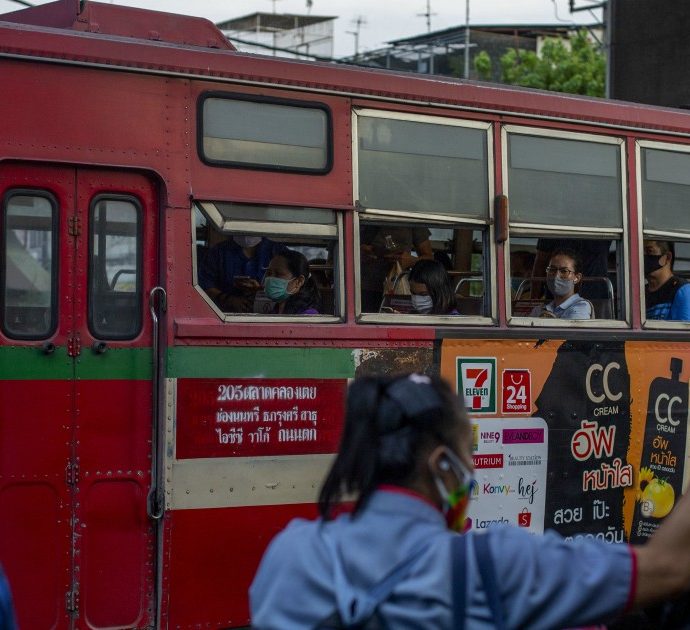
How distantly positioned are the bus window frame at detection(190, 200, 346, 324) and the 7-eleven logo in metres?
0.75

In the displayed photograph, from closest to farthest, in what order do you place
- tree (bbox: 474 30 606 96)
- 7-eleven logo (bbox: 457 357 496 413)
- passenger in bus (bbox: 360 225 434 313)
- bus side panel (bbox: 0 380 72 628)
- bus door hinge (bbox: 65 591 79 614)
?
bus side panel (bbox: 0 380 72 628)
bus door hinge (bbox: 65 591 79 614)
passenger in bus (bbox: 360 225 434 313)
7-eleven logo (bbox: 457 357 496 413)
tree (bbox: 474 30 606 96)

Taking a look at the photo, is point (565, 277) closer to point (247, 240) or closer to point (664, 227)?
point (664, 227)

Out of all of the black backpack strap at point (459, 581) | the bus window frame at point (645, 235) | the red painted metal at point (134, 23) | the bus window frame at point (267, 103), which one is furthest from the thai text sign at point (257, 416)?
the black backpack strap at point (459, 581)

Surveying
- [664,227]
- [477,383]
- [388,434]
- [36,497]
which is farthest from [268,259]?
[388,434]

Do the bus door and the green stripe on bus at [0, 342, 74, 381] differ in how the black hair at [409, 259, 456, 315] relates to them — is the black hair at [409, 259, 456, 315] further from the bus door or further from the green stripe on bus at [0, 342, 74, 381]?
the green stripe on bus at [0, 342, 74, 381]

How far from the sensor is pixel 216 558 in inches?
212

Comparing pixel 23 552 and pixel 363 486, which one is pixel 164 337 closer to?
pixel 23 552

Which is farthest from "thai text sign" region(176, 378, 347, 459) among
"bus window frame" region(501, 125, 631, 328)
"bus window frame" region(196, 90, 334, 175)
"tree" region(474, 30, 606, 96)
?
"tree" region(474, 30, 606, 96)

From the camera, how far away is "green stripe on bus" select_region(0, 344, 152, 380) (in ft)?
16.5

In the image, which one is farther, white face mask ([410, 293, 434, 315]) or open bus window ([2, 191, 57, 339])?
white face mask ([410, 293, 434, 315])

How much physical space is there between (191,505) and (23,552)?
79 cm

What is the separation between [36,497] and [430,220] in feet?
8.07

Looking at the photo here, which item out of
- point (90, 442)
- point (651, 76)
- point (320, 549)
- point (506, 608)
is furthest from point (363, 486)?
point (651, 76)

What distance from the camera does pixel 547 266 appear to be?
6535mm
